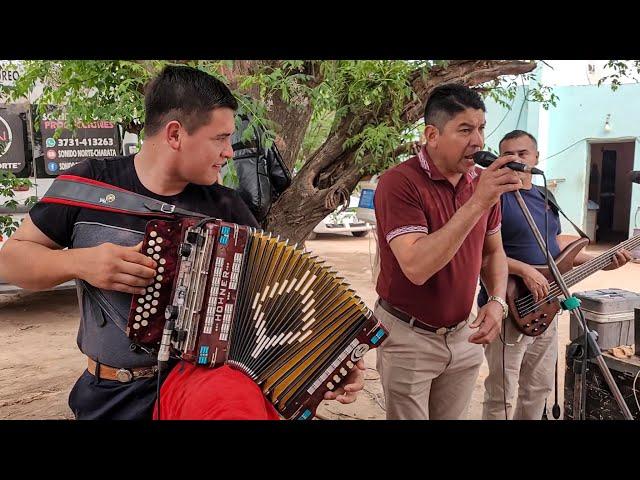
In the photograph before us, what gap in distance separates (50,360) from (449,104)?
499cm

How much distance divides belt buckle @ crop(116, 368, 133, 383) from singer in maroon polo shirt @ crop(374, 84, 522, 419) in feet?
3.90

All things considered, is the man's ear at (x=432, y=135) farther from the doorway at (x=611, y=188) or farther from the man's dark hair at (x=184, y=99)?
the doorway at (x=611, y=188)

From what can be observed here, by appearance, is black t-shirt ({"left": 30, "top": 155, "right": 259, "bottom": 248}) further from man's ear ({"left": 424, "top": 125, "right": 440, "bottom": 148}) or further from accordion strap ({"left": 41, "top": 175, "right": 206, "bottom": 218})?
man's ear ({"left": 424, "top": 125, "right": 440, "bottom": 148})

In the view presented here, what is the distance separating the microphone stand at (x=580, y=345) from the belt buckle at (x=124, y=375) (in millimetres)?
1731

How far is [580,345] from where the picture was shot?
2.93m

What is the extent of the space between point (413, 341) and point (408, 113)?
8.34ft

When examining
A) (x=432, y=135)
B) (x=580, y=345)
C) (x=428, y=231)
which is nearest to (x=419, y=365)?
(x=428, y=231)

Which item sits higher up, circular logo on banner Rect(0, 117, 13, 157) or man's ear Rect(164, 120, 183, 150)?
circular logo on banner Rect(0, 117, 13, 157)

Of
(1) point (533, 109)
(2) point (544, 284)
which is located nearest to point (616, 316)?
(2) point (544, 284)

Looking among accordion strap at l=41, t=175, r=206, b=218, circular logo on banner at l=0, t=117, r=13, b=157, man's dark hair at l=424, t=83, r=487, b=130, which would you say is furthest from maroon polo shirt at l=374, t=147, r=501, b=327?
circular logo on banner at l=0, t=117, r=13, b=157

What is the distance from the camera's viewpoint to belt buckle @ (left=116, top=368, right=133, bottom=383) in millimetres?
1959

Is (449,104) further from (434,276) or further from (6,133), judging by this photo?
(6,133)

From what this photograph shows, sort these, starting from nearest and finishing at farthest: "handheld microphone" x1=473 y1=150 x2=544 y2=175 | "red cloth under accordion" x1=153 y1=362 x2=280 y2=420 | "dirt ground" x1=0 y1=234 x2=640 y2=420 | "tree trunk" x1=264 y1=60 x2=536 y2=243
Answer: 1. "red cloth under accordion" x1=153 y1=362 x2=280 y2=420
2. "handheld microphone" x1=473 y1=150 x2=544 y2=175
3. "tree trunk" x1=264 y1=60 x2=536 y2=243
4. "dirt ground" x1=0 y1=234 x2=640 y2=420

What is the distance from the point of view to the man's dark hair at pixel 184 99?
2.03 metres
